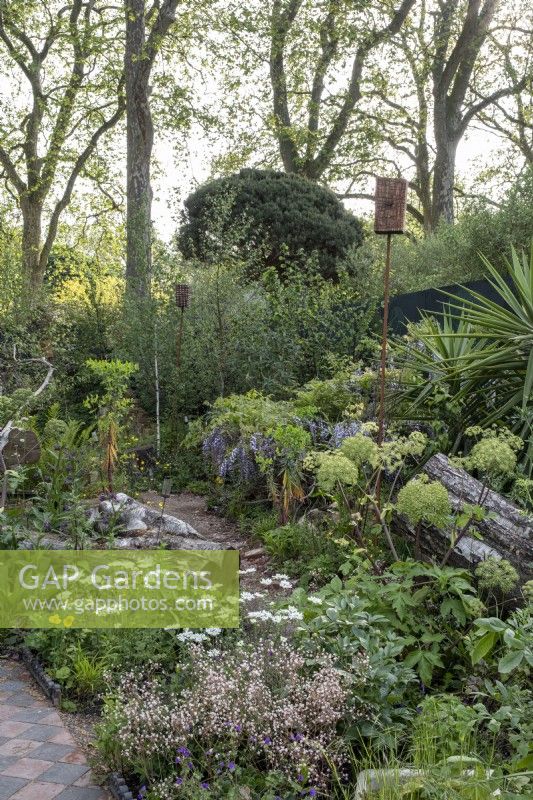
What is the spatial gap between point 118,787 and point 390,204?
10.9 feet

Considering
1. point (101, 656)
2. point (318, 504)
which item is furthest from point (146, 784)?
point (318, 504)

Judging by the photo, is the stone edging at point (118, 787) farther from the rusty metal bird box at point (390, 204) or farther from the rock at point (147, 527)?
the rusty metal bird box at point (390, 204)

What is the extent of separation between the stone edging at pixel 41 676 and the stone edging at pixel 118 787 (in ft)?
2.32

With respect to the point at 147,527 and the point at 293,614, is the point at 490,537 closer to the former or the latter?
the point at 293,614

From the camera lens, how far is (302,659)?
2838mm

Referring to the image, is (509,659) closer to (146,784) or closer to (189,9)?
(146,784)

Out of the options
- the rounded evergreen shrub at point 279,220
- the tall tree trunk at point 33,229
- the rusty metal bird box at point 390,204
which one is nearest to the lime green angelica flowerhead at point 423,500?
the rusty metal bird box at point 390,204

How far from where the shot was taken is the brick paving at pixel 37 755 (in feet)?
8.60

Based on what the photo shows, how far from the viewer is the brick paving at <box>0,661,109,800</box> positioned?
8.60ft

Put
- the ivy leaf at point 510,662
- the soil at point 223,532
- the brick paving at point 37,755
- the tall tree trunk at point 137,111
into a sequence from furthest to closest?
the tall tree trunk at point 137,111 < the soil at point 223,532 < the brick paving at point 37,755 < the ivy leaf at point 510,662

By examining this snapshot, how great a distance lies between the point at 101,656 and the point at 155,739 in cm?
98

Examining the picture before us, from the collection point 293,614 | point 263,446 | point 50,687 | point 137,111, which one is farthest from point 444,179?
point 50,687

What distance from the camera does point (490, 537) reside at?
3.80 meters

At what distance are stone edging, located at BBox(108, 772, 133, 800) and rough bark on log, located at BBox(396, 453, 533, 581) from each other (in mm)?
1822
